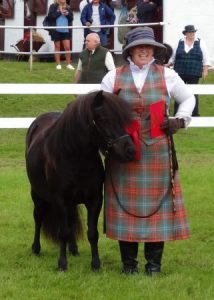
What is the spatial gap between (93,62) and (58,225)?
23.9 ft

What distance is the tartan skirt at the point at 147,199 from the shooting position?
6891 millimetres

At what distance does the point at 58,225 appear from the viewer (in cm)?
791

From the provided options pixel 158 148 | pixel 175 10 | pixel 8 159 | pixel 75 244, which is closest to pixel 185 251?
pixel 75 244

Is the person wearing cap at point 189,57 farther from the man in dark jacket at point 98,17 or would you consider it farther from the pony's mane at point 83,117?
the pony's mane at point 83,117

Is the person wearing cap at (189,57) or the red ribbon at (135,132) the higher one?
the red ribbon at (135,132)

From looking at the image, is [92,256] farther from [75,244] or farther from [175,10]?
[175,10]

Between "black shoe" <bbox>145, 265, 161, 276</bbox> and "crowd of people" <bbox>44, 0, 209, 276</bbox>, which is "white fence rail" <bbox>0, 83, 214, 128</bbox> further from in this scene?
"black shoe" <bbox>145, 265, 161, 276</bbox>

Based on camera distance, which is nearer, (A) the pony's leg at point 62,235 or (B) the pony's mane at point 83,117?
(B) the pony's mane at point 83,117

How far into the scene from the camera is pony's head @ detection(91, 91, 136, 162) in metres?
6.63

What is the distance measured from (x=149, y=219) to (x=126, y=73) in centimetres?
118

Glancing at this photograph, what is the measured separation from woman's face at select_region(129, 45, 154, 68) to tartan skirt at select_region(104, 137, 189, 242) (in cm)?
63

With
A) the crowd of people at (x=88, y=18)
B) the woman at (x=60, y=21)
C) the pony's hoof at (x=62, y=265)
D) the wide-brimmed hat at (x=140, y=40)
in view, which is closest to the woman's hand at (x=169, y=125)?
the wide-brimmed hat at (x=140, y=40)

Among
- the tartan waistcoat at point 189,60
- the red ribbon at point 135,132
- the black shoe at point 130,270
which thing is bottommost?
the black shoe at point 130,270

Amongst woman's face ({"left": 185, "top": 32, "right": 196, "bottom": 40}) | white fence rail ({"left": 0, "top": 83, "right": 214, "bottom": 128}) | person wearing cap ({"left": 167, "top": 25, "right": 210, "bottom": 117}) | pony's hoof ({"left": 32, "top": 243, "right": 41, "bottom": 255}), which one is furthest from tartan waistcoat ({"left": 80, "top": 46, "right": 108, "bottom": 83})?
pony's hoof ({"left": 32, "top": 243, "right": 41, "bottom": 255})
